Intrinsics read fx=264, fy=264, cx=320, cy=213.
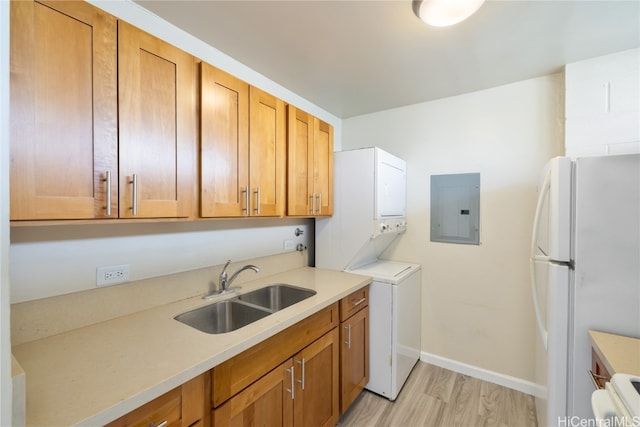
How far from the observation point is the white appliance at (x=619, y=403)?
651 millimetres

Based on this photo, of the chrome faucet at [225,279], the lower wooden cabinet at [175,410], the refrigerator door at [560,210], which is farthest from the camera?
the chrome faucet at [225,279]

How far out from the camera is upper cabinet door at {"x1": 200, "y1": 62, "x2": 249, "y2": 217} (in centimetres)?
131

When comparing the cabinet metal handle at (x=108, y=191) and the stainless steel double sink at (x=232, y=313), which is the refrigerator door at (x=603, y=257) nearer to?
the stainless steel double sink at (x=232, y=313)

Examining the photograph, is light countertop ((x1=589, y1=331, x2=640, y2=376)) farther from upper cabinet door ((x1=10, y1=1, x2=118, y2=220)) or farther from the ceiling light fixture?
upper cabinet door ((x1=10, y1=1, x2=118, y2=220))

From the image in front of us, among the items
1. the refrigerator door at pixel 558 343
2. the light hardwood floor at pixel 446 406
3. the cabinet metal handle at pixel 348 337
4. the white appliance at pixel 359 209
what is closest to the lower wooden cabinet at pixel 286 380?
the cabinet metal handle at pixel 348 337

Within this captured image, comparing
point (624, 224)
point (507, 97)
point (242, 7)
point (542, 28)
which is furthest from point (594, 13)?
point (242, 7)

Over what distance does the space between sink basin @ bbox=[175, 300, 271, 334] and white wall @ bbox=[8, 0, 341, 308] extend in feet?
0.94

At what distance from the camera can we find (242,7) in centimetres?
136

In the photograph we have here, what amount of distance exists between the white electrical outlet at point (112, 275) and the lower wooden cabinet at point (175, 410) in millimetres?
702

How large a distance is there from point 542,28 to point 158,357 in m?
2.50

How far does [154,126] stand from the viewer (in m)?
1.13

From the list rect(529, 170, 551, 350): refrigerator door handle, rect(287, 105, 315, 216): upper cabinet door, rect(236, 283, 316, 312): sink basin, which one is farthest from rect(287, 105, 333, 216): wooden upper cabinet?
rect(529, 170, 551, 350): refrigerator door handle

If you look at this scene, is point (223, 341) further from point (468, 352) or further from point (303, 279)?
point (468, 352)

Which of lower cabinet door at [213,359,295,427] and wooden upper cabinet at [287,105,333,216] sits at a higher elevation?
wooden upper cabinet at [287,105,333,216]
